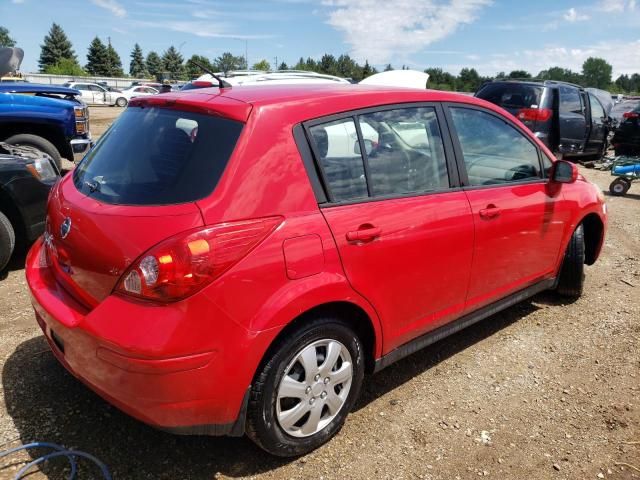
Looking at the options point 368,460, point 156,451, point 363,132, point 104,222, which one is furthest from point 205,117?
point 368,460

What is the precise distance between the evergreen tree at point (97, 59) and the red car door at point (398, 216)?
92.9 meters

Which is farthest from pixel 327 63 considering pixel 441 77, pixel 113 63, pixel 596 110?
pixel 596 110

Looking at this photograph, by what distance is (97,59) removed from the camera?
276 feet

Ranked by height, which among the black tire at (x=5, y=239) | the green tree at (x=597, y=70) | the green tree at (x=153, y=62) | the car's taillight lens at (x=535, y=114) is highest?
the green tree at (x=597, y=70)

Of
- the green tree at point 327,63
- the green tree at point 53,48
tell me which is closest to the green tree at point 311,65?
the green tree at point 327,63

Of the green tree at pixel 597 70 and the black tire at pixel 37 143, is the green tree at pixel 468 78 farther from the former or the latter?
the black tire at pixel 37 143

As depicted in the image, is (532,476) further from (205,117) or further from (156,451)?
(205,117)

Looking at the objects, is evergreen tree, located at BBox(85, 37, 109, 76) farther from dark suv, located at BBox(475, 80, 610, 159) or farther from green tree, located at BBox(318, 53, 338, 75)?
dark suv, located at BBox(475, 80, 610, 159)

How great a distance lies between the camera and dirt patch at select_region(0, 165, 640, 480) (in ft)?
8.05

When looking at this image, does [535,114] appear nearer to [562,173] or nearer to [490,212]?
[562,173]

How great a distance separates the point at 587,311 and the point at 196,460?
3422 mm

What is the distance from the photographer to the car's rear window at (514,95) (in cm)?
1040

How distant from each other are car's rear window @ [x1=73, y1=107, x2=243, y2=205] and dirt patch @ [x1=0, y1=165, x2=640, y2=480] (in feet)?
3.96

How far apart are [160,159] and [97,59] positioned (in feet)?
309
